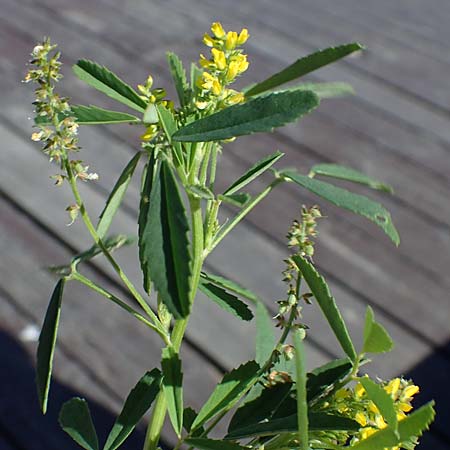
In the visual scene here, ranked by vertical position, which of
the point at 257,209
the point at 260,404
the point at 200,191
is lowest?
the point at 257,209

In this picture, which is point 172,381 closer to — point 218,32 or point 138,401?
point 138,401

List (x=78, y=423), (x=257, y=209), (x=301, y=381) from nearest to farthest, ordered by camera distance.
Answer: (x=301, y=381)
(x=78, y=423)
(x=257, y=209)

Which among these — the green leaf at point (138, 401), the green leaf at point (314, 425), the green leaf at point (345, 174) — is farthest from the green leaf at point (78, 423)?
the green leaf at point (345, 174)

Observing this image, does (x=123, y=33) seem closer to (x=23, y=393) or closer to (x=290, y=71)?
(x=23, y=393)

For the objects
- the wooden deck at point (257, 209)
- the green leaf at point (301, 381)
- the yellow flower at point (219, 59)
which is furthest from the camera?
the wooden deck at point (257, 209)

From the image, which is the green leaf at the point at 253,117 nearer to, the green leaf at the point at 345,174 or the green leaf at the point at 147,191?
the green leaf at the point at 147,191

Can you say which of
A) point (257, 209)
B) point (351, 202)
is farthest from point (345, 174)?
point (257, 209)
